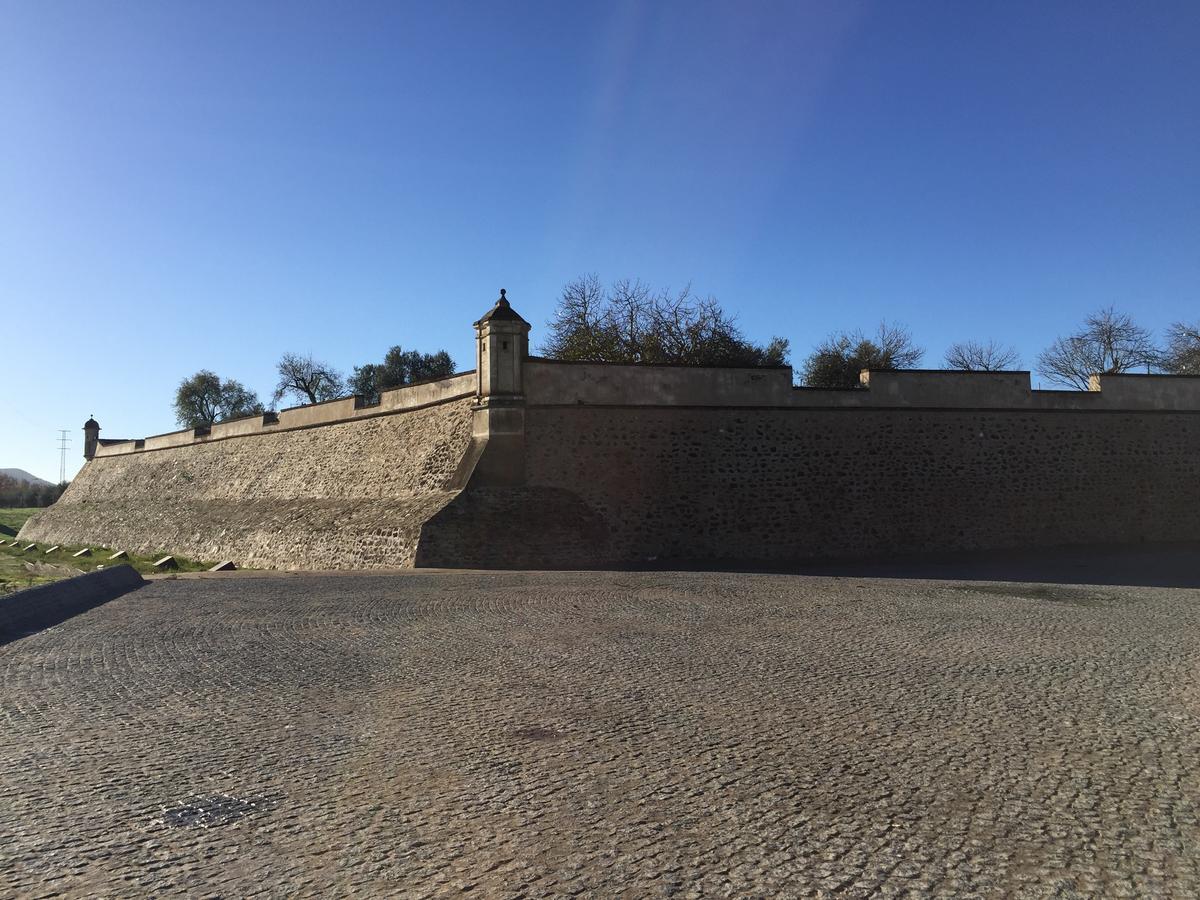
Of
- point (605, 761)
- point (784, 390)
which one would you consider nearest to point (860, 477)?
point (784, 390)

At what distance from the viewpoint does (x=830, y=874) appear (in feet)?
10.5

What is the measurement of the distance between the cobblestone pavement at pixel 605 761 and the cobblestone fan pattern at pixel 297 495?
10680 millimetres

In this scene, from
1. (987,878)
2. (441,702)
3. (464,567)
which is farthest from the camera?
(464,567)

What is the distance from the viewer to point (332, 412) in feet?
87.9

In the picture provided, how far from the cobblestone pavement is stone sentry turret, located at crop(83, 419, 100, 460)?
1657 inches

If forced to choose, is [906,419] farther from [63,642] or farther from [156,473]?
[156,473]

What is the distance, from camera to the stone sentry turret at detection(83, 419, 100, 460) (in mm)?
45250

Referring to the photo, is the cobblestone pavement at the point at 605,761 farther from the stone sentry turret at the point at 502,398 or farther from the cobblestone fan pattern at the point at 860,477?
the cobblestone fan pattern at the point at 860,477

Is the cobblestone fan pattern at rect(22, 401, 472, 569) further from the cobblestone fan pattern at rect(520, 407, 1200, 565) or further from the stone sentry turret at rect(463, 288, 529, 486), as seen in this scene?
the cobblestone fan pattern at rect(520, 407, 1200, 565)

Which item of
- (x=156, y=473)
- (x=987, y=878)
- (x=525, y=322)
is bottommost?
(x=987, y=878)

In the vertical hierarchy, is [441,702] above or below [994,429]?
below

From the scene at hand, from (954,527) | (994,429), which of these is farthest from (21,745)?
(994,429)

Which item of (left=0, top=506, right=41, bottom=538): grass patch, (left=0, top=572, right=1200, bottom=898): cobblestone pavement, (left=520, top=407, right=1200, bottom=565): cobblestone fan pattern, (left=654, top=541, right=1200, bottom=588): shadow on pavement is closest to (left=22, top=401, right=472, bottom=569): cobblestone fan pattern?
(left=520, top=407, right=1200, bottom=565): cobblestone fan pattern

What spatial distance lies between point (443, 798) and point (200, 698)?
3.05 m
